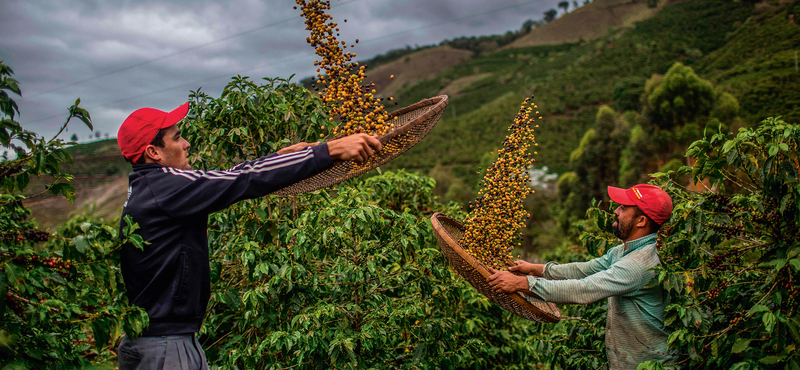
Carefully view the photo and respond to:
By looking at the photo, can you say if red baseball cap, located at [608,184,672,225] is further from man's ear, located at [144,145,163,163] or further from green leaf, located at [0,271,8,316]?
green leaf, located at [0,271,8,316]

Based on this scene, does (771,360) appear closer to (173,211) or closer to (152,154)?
(173,211)

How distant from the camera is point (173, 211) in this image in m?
1.62

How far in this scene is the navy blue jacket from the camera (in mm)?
1567

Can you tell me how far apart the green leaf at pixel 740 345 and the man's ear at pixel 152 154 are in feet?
8.54

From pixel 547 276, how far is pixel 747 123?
1178 inches

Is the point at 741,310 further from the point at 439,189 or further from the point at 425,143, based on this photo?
the point at 425,143

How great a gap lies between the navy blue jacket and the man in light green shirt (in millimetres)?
1234

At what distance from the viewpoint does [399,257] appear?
126 inches

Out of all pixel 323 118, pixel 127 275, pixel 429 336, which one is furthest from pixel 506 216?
pixel 127 275

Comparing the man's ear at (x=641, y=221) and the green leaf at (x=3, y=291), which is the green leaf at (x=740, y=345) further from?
the green leaf at (x=3, y=291)

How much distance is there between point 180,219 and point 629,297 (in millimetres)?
2155

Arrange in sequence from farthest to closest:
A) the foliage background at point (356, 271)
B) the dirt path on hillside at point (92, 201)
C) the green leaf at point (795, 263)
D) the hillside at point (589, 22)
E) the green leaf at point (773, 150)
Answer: the hillside at point (589, 22) → the dirt path on hillside at point (92, 201) → the green leaf at point (773, 150) → the green leaf at point (795, 263) → the foliage background at point (356, 271)

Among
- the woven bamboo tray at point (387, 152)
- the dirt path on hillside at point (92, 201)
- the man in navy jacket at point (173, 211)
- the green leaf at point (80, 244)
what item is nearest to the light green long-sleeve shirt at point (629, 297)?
the woven bamboo tray at point (387, 152)

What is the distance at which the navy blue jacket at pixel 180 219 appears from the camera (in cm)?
157
